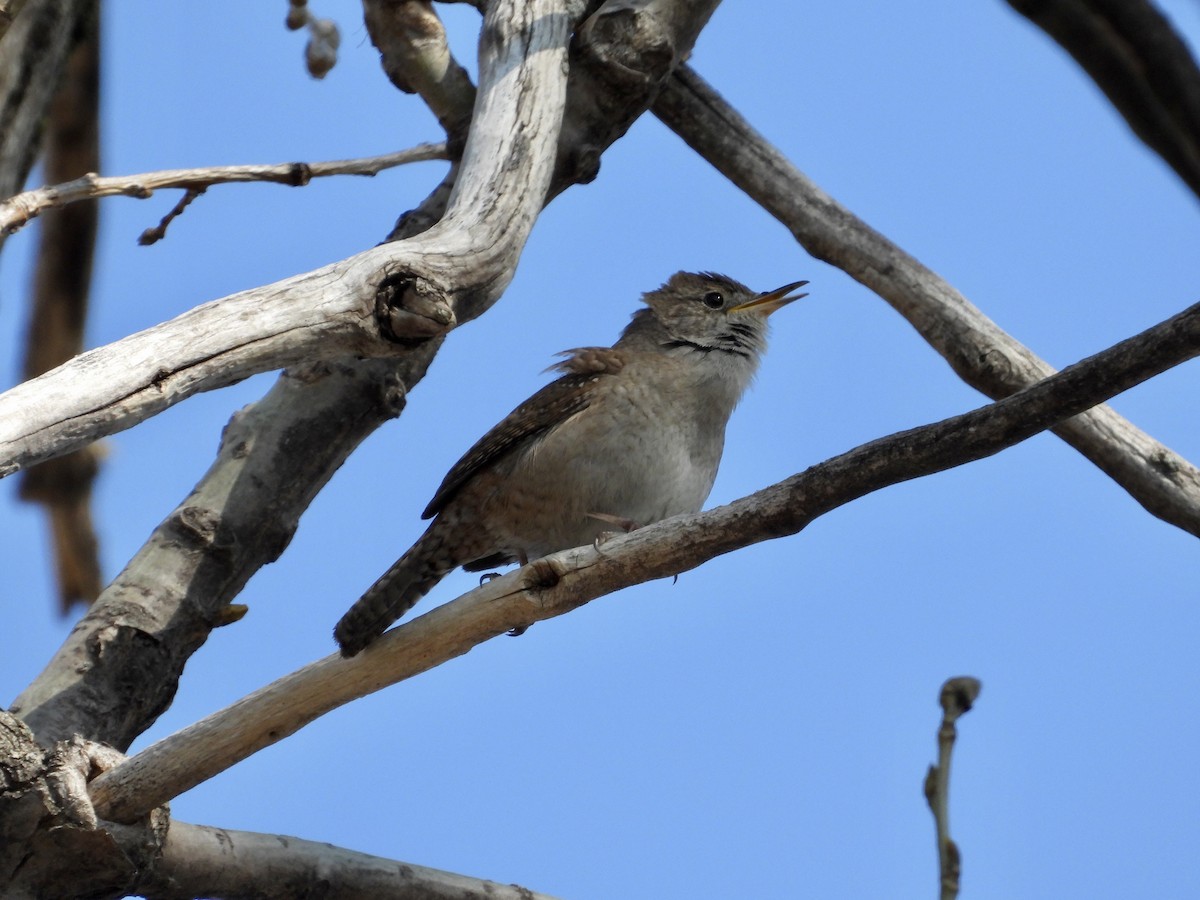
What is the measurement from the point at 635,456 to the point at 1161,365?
251 cm

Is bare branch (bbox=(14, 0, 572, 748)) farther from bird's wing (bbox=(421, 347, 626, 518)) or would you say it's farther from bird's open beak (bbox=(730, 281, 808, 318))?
bird's open beak (bbox=(730, 281, 808, 318))

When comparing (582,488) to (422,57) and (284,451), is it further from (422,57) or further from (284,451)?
(422,57)

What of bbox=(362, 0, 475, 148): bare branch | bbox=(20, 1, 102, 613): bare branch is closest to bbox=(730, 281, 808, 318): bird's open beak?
bbox=(362, 0, 475, 148): bare branch

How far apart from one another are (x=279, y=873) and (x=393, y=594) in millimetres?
959

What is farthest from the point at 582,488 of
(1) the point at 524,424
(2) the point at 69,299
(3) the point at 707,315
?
(2) the point at 69,299

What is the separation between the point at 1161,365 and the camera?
2.59 m

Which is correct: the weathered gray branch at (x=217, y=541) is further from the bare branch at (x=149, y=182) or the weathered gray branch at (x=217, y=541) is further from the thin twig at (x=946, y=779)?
the thin twig at (x=946, y=779)

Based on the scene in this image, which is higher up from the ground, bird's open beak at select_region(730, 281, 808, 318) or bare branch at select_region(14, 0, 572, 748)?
bird's open beak at select_region(730, 281, 808, 318)

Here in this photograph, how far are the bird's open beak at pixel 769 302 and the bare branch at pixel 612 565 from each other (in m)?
2.76

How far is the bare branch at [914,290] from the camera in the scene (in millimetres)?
4348

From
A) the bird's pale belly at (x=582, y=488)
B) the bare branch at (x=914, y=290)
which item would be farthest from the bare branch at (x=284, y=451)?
the bare branch at (x=914, y=290)

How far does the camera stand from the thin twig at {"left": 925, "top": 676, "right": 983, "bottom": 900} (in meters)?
1.56

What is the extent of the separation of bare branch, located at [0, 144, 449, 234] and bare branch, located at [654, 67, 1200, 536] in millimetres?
1419

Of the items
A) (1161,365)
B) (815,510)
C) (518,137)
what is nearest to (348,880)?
(815,510)
